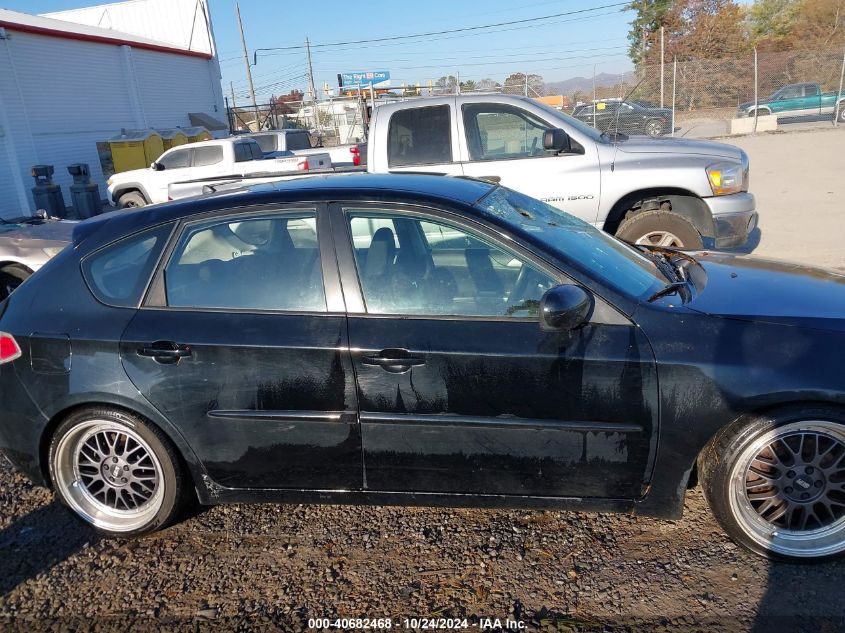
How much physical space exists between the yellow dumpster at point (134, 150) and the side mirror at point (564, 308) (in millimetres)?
19569

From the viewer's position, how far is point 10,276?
668 cm

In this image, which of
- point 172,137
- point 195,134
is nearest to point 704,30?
point 195,134

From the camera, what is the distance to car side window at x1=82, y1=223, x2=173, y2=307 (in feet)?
9.94

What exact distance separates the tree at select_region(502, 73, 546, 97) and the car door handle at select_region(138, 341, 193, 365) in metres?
25.0

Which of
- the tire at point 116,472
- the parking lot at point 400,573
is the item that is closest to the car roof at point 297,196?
the tire at point 116,472

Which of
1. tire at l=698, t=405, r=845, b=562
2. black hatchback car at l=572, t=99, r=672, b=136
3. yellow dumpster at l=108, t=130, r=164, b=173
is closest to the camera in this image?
tire at l=698, t=405, r=845, b=562

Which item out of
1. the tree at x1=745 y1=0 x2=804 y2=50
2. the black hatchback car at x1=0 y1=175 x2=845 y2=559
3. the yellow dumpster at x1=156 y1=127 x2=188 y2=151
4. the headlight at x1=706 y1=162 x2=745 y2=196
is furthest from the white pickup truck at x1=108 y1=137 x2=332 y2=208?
the tree at x1=745 y1=0 x2=804 y2=50

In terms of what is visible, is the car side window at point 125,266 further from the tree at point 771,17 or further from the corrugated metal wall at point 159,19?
the tree at point 771,17

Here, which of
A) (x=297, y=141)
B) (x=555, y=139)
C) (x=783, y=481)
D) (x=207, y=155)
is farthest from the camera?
(x=297, y=141)

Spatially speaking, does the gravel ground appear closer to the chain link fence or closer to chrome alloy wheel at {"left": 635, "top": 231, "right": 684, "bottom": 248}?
chrome alloy wheel at {"left": 635, "top": 231, "right": 684, "bottom": 248}

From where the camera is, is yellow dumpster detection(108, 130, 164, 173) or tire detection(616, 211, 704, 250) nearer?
tire detection(616, 211, 704, 250)

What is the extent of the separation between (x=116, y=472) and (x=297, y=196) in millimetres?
1593

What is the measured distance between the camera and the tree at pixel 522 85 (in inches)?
1029

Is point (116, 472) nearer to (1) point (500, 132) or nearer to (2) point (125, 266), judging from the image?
(2) point (125, 266)
